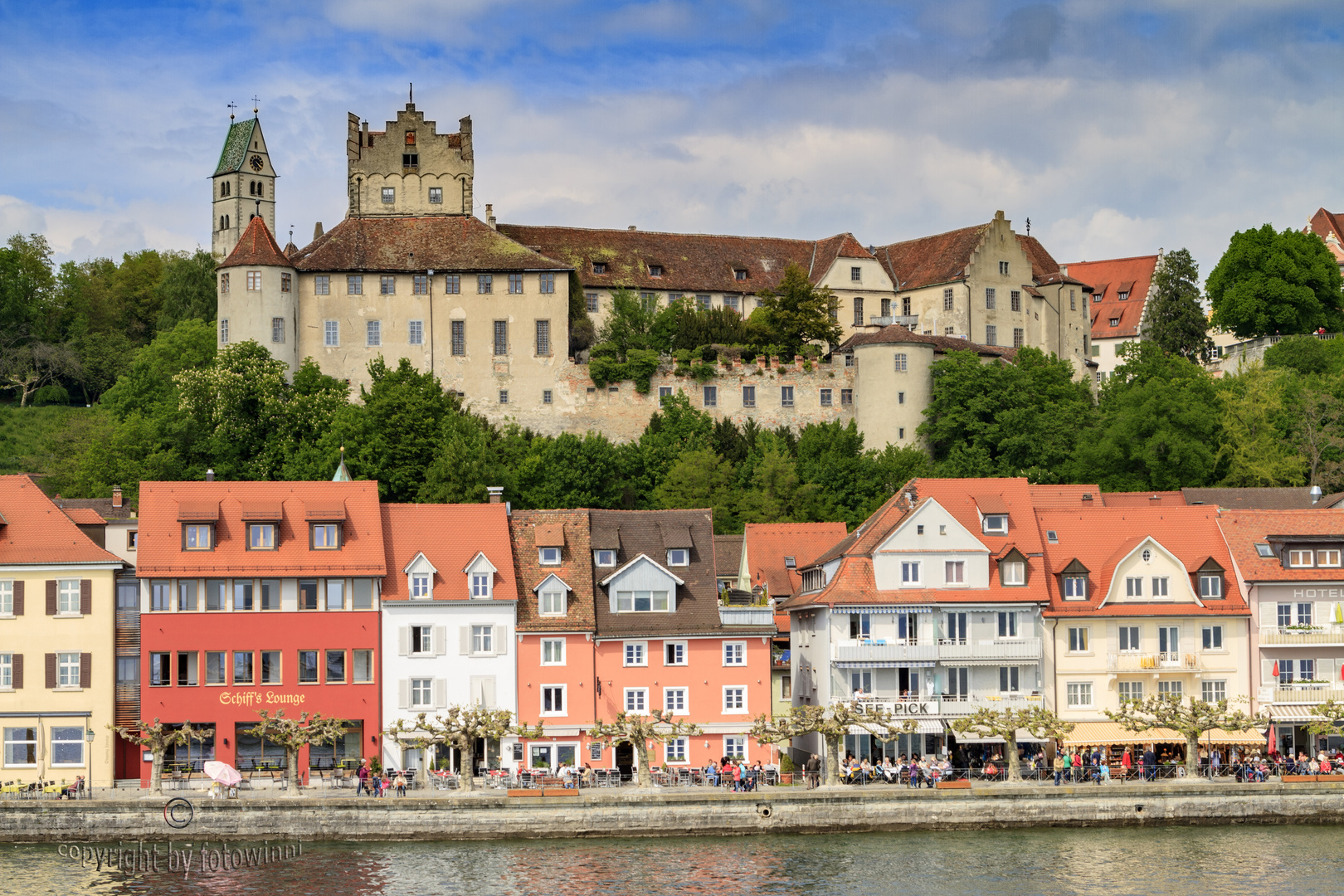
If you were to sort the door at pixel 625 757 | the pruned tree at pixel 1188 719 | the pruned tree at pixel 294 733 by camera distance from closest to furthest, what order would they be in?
the pruned tree at pixel 294 733 < the pruned tree at pixel 1188 719 < the door at pixel 625 757

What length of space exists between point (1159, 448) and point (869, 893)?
2011 inches

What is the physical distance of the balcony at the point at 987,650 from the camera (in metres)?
67.5

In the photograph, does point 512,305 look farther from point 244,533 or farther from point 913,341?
point 244,533

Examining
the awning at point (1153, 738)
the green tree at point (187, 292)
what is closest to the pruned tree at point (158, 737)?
the awning at point (1153, 738)

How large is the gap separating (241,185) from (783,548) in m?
89.1

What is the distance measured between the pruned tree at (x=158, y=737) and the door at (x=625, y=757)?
14.4 m

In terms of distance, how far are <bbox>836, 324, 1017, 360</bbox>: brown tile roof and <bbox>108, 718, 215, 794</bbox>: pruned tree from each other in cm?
5377

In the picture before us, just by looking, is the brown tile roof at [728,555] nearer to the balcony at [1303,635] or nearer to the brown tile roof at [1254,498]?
the brown tile roof at [1254,498]

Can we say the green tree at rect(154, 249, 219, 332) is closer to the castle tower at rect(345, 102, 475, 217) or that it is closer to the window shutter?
the castle tower at rect(345, 102, 475, 217)

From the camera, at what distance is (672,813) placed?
59000 millimetres

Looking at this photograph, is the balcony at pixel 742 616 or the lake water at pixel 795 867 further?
the balcony at pixel 742 616

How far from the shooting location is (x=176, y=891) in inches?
2037

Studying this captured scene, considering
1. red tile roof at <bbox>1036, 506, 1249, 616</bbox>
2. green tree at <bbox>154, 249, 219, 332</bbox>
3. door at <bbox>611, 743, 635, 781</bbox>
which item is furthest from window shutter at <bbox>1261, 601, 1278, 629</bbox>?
green tree at <bbox>154, 249, 219, 332</bbox>

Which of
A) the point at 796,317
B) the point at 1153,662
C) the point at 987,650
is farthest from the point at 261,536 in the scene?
the point at 796,317
